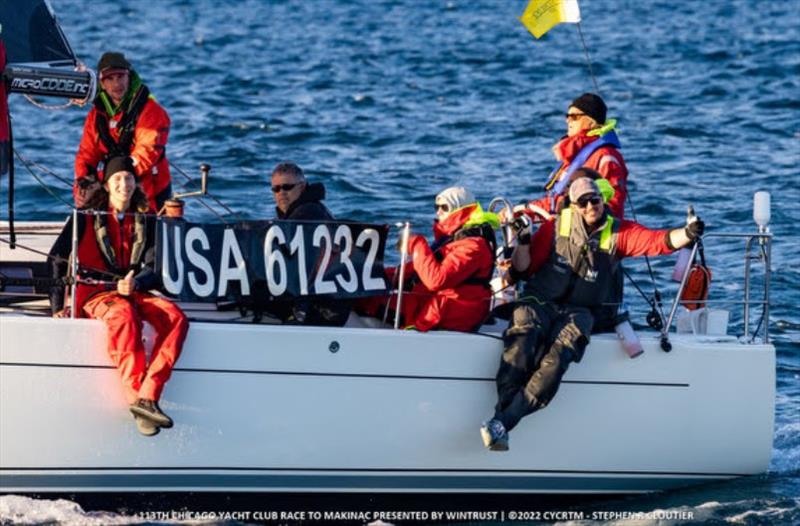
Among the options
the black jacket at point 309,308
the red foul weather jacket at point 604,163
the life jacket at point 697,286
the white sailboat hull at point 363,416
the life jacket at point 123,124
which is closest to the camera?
the white sailboat hull at point 363,416

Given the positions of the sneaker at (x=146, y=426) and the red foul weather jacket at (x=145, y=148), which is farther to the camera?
the red foul weather jacket at (x=145, y=148)

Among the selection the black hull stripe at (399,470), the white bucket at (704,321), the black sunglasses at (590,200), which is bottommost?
the black hull stripe at (399,470)

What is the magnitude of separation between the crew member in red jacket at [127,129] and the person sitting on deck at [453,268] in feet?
5.47

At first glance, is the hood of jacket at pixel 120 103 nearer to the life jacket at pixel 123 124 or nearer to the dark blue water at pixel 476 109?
the life jacket at pixel 123 124

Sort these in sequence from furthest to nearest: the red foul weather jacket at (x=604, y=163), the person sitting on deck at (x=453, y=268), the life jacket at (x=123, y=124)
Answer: the life jacket at (x=123, y=124)
the red foul weather jacket at (x=604, y=163)
the person sitting on deck at (x=453, y=268)

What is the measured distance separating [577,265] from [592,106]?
3.85 ft

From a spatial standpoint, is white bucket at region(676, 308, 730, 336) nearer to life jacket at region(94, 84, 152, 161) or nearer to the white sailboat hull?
the white sailboat hull

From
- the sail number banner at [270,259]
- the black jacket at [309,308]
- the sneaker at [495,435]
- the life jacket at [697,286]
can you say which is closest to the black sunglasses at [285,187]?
the black jacket at [309,308]

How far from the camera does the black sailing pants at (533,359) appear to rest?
7844 mm

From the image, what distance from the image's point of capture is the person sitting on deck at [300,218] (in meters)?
7.94

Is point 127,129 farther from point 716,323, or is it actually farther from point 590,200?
point 716,323

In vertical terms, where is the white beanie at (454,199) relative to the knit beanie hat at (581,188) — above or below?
below

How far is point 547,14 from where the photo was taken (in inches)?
364

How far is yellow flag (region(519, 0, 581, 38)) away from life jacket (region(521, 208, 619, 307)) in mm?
1537
